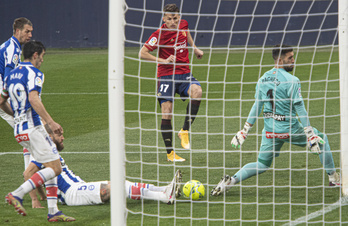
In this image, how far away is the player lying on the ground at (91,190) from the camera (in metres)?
5.60

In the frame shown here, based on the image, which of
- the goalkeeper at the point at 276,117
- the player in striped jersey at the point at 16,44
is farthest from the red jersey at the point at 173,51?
the goalkeeper at the point at 276,117

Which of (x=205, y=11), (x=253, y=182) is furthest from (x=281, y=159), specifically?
(x=205, y=11)

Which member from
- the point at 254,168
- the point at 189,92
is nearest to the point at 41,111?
the point at 254,168

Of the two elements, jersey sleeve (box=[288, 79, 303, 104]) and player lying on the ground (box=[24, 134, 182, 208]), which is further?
jersey sleeve (box=[288, 79, 303, 104])

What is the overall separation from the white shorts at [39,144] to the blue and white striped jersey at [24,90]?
2.2 inches

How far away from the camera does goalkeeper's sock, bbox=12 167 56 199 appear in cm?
509

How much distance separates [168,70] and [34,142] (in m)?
3.27

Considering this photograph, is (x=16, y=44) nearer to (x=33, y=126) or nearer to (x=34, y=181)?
(x=33, y=126)

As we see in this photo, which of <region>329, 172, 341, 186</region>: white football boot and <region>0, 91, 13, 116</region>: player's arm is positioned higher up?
<region>0, 91, 13, 116</region>: player's arm

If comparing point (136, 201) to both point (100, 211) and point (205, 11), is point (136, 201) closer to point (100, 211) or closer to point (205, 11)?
point (100, 211)

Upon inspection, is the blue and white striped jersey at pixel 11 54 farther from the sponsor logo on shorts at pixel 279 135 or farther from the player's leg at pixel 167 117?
the sponsor logo on shorts at pixel 279 135

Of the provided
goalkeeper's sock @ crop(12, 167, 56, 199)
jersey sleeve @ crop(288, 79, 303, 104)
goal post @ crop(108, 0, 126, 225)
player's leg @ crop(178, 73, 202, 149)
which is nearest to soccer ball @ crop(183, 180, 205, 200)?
jersey sleeve @ crop(288, 79, 303, 104)

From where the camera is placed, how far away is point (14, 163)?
312 inches

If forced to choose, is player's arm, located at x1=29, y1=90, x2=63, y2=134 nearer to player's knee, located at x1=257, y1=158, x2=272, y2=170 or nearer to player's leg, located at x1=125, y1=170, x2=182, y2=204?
player's leg, located at x1=125, y1=170, x2=182, y2=204
